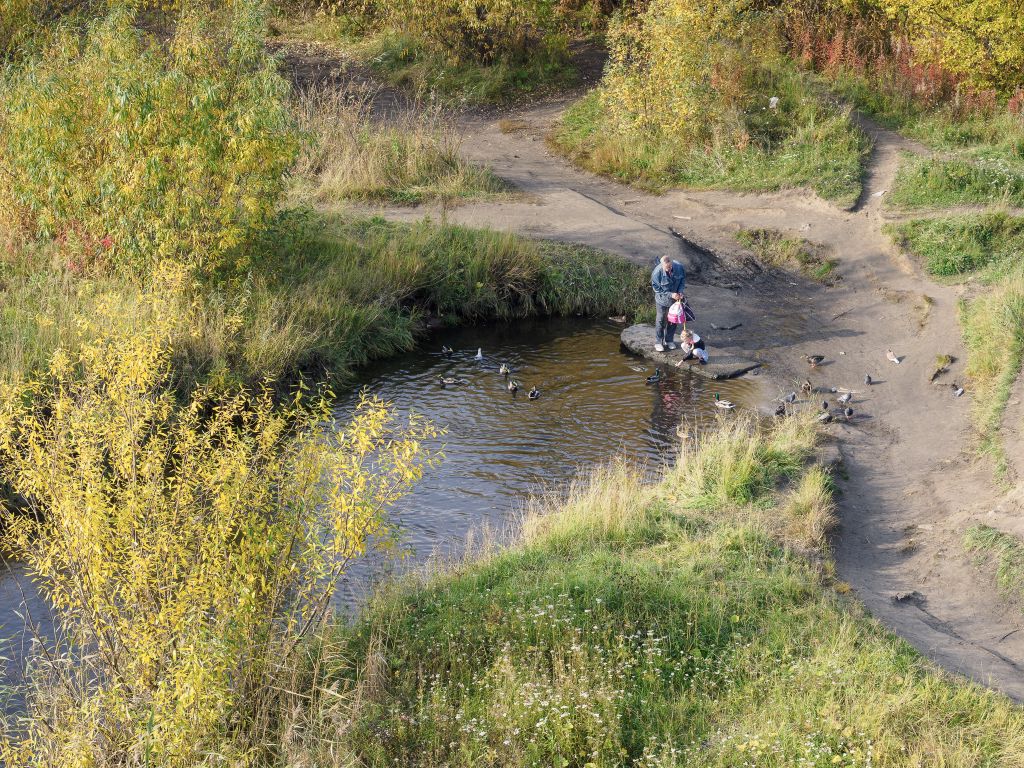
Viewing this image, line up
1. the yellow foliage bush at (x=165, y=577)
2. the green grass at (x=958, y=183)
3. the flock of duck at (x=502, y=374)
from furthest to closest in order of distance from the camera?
the green grass at (x=958, y=183) < the flock of duck at (x=502, y=374) < the yellow foliage bush at (x=165, y=577)

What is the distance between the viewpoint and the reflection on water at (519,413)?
33.6 feet

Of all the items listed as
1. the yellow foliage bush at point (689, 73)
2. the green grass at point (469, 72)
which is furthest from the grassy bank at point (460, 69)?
the yellow foliage bush at point (689, 73)

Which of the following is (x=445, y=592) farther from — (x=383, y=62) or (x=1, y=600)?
(x=383, y=62)

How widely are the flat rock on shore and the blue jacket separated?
66 cm

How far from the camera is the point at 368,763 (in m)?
6.26

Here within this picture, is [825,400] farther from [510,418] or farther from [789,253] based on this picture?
[789,253]

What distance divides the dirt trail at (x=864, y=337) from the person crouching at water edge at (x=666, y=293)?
910 millimetres

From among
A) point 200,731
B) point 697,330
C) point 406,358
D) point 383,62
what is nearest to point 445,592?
point 200,731

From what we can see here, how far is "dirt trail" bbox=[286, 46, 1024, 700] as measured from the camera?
8.59 metres

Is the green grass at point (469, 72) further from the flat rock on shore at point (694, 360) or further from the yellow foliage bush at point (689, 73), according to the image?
the flat rock on shore at point (694, 360)

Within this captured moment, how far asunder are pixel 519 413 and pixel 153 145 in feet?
16.6

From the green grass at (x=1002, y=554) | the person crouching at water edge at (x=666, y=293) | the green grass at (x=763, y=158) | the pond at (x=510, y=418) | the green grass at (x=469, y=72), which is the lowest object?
the pond at (x=510, y=418)

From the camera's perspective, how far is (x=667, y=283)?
13.9 metres

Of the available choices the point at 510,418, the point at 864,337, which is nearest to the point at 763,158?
the point at 864,337
